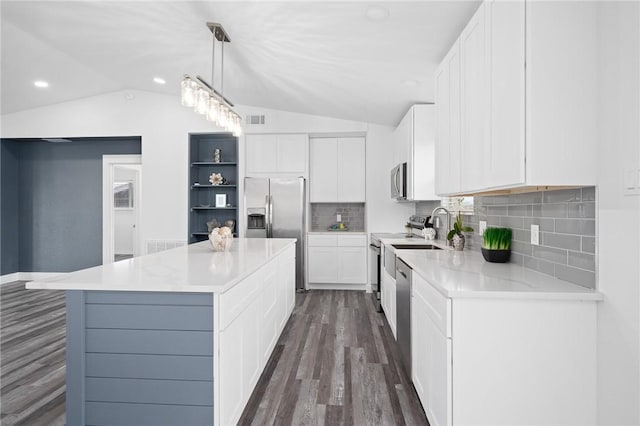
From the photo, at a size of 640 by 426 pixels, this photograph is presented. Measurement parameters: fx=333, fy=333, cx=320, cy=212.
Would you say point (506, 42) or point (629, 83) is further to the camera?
point (506, 42)

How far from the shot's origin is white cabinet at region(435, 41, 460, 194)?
2.22 metres

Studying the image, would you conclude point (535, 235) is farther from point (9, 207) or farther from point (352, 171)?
point (9, 207)

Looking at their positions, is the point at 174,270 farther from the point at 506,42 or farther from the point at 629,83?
the point at 629,83

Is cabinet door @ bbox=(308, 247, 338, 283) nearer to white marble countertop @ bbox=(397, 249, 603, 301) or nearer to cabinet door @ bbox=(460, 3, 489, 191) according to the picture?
white marble countertop @ bbox=(397, 249, 603, 301)

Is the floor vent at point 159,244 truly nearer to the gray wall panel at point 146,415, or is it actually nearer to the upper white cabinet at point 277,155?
the upper white cabinet at point 277,155

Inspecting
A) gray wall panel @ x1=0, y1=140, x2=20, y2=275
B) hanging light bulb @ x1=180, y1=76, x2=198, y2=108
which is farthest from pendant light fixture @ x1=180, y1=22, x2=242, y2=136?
gray wall panel @ x1=0, y1=140, x2=20, y2=275

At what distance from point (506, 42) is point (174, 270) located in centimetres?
213

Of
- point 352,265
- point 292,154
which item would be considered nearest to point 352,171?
point 292,154

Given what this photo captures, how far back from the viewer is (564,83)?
1.47 metres

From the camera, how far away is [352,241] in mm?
5180

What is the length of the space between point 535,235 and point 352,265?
11.0ft

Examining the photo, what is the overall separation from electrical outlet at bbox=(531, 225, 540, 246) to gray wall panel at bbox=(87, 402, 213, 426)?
2.02 m

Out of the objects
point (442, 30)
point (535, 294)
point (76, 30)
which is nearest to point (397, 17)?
point (442, 30)

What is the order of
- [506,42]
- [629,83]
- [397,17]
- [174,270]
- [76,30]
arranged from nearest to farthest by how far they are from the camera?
1. [629,83]
2. [506,42]
3. [174,270]
4. [397,17]
5. [76,30]
